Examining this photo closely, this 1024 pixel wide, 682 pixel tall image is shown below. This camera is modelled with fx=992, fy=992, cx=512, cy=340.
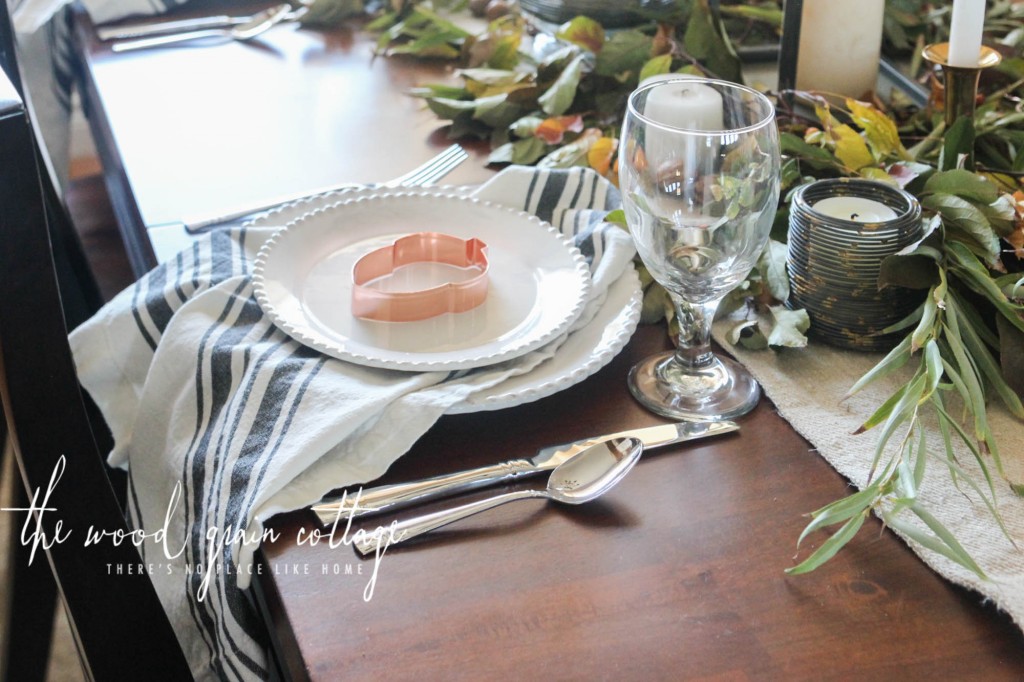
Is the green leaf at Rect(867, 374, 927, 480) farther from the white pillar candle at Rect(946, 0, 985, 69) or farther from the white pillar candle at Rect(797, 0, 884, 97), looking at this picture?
the white pillar candle at Rect(797, 0, 884, 97)

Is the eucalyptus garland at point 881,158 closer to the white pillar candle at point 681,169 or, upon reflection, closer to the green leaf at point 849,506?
the green leaf at point 849,506

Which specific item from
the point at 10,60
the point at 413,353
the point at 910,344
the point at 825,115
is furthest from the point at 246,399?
the point at 10,60

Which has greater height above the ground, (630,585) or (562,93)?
(562,93)

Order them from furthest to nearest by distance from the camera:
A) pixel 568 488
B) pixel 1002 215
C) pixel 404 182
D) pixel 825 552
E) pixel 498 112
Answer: pixel 498 112 < pixel 404 182 < pixel 1002 215 < pixel 568 488 < pixel 825 552

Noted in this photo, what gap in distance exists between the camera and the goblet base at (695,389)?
637 mm

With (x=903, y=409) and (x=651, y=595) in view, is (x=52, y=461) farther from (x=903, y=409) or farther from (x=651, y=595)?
(x=903, y=409)

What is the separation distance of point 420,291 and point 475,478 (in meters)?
0.16

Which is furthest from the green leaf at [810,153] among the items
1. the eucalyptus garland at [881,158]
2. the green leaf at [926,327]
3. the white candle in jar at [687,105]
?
the green leaf at [926,327]

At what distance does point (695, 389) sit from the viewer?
2.15 feet

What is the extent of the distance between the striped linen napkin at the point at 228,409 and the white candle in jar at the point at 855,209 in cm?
15

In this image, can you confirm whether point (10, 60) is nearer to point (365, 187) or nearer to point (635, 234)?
point (365, 187)

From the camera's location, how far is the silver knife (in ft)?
1.84

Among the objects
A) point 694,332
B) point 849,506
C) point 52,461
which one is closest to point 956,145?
point 694,332

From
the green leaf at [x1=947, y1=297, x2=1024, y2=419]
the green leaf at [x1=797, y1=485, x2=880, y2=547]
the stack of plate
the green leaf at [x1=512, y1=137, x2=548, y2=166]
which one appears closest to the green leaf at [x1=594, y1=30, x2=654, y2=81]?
the green leaf at [x1=512, y1=137, x2=548, y2=166]
